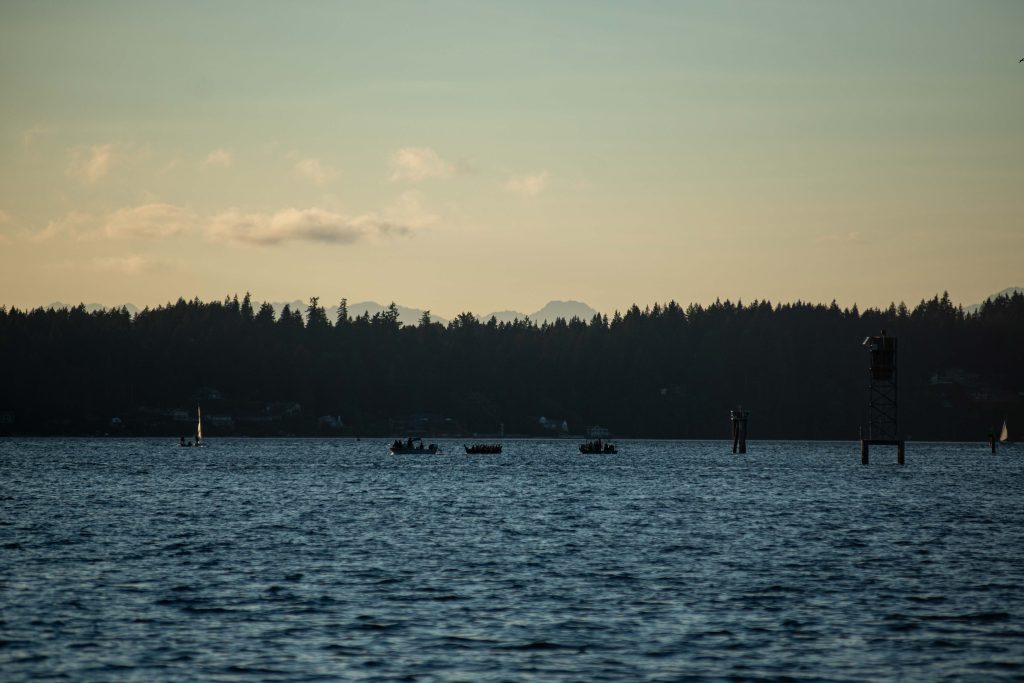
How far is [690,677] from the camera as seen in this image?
3516cm

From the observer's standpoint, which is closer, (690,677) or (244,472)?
(690,677)

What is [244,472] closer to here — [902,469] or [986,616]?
[902,469]

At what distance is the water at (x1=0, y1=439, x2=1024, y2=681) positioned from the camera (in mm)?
37062

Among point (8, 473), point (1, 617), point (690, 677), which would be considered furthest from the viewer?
point (8, 473)

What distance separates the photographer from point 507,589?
50594mm

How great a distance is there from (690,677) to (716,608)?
1122cm

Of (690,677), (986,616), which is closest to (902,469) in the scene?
(986,616)

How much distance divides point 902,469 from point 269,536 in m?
125

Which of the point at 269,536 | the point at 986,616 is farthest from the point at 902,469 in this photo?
the point at 986,616

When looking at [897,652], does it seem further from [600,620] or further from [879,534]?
[879,534]

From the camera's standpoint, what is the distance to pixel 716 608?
46.1m

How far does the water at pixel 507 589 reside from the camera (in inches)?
1459

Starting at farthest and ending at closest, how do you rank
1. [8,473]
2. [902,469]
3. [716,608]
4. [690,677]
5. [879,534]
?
[902,469]
[8,473]
[879,534]
[716,608]
[690,677]

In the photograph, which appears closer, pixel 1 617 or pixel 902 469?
pixel 1 617
